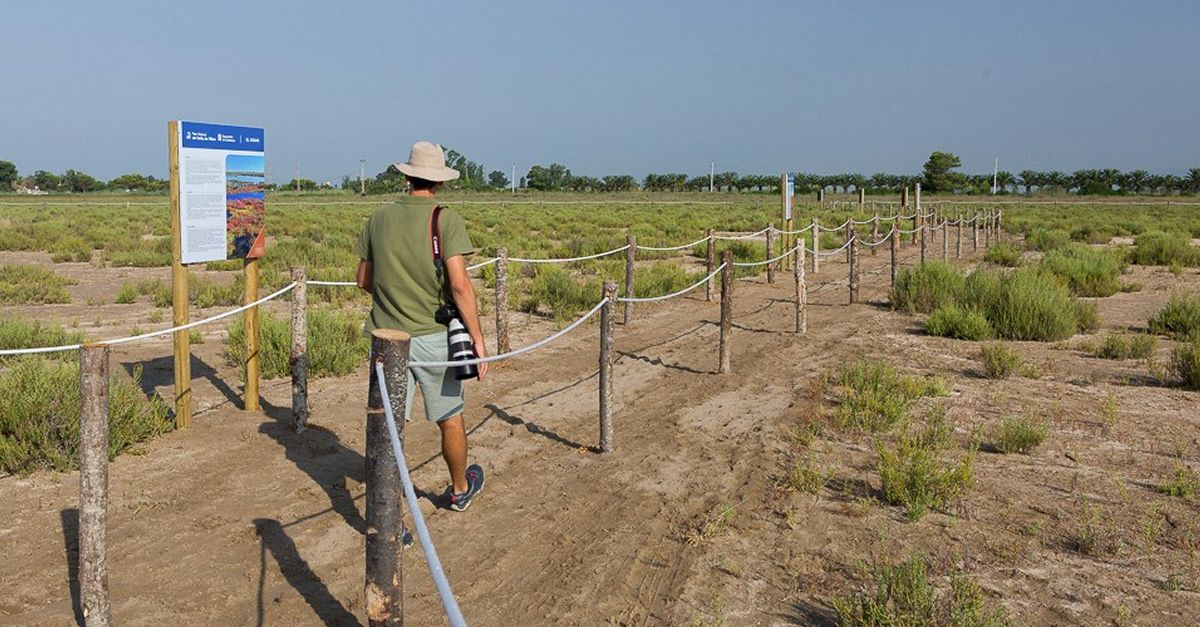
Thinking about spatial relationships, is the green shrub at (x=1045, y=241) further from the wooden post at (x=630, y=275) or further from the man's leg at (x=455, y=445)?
the man's leg at (x=455, y=445)

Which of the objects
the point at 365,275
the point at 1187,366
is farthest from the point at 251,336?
the point at 1187,366

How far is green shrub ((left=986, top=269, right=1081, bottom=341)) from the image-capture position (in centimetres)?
1138

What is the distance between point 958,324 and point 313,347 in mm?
7099

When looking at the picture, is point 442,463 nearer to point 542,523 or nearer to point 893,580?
point 542,523

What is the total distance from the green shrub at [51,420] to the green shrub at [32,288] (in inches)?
342

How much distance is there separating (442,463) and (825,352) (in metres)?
5.32

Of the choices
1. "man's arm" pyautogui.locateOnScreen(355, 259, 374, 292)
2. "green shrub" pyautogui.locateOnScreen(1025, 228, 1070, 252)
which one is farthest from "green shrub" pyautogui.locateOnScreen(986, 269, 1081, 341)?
"green shrub" pyautogui.locateOnScreen(1025, 228, 1070, 252)

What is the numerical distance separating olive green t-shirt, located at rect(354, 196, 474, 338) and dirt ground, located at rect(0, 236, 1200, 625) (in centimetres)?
115

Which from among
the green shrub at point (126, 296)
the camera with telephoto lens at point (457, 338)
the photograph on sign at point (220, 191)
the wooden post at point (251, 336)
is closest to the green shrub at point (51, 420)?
the wooden post at point (251, 336)

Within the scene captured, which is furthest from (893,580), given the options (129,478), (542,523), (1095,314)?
(1095,314)

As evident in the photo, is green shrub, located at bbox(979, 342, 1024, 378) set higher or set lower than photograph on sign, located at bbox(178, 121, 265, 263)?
lower

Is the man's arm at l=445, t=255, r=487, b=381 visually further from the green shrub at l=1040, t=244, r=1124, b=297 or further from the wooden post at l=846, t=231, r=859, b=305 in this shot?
the green shrub at l=1040, t=244, r=1124, b=297

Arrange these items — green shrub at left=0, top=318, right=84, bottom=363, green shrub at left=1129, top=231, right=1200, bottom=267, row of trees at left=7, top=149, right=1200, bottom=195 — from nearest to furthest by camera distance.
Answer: green shrub at left=0, top=318, right=84, bottom=363 < green shrub at left=1129, top=231, right=1200, bottom=267 < row of trees at left=7, top=149, right=1200, bottom=195

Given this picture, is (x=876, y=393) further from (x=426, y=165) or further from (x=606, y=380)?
(x=426, y=165)
